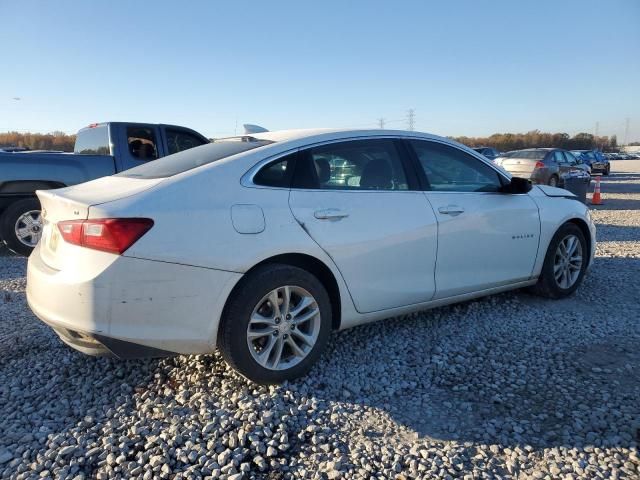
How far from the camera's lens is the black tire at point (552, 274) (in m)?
4.56

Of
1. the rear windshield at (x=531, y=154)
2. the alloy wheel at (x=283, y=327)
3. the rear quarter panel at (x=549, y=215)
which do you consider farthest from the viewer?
the rear windshield at (x=531, y=154)

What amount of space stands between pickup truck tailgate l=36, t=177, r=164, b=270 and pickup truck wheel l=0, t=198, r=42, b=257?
4.19 meters

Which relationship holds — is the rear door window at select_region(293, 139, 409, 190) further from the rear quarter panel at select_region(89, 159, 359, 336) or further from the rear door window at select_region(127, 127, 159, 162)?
the rear door window at select_region(127, 127, 159, 162)

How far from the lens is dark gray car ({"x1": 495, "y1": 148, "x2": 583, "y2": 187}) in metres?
15.4

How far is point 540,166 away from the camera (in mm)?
15484

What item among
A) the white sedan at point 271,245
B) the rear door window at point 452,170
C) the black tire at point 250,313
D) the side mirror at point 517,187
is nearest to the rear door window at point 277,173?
the white sedan at point 271,245

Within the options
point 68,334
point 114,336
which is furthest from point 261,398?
point 68,334

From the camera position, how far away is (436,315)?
13.9 feet

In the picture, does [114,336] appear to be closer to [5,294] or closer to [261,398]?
[261,398]

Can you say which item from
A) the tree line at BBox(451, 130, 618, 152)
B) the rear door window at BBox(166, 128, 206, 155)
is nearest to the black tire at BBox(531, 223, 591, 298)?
the rear door window at BBox(166, 128, 206, 155)

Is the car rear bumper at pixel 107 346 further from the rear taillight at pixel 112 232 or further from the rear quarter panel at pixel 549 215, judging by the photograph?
the rear quarter panel at pixel 549 215

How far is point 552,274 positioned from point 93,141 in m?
6.72

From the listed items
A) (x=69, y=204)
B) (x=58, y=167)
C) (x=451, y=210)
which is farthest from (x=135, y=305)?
(x=58, y=167)

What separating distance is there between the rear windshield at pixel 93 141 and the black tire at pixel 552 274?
236 inches
